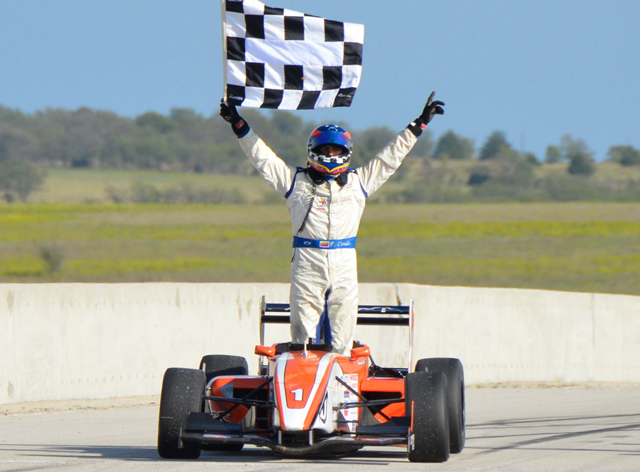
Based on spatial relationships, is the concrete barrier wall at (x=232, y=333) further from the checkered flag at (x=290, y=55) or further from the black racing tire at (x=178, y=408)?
the black racing tire at (x=178, y=408)

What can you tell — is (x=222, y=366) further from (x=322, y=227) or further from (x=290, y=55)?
(x=290, y=55)

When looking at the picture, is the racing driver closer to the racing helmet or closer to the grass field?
the racing helmet

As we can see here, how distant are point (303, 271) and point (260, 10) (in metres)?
2.50

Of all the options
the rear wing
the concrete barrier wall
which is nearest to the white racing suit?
the rear wing

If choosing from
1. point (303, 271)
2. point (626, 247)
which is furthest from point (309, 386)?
point (626, 247)

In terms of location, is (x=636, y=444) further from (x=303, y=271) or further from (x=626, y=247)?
(x=626, y=247)

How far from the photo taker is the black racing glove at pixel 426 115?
9.80m

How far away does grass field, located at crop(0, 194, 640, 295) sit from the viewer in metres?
40.4

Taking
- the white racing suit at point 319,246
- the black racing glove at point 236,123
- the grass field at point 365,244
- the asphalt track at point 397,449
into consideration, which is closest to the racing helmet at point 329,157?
the white racing suit at point 319,246

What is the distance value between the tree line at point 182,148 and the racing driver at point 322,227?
5138 cm

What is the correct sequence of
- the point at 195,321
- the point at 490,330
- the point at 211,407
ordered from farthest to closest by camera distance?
the point at 490,330
the point at 195,321
the point at 211,407

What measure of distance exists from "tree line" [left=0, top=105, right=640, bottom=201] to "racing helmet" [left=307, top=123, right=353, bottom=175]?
2029 inches

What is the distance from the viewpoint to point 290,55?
1068cm

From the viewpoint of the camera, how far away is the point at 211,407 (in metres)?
9.38
